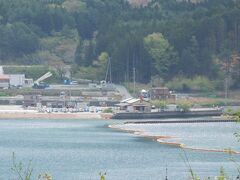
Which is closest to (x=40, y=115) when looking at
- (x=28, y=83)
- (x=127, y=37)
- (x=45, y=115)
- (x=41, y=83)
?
(x=45, y=115)

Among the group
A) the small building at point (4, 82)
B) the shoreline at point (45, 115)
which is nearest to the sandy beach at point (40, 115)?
the shoreline at point (45, 115)

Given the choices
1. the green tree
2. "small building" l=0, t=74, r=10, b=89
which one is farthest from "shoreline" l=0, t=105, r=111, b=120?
the green tree

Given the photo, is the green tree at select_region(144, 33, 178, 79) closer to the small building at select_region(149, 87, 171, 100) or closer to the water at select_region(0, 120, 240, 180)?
the small building at select_region(149, 87, 171, 100)

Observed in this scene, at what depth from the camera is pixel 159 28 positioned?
228 feet

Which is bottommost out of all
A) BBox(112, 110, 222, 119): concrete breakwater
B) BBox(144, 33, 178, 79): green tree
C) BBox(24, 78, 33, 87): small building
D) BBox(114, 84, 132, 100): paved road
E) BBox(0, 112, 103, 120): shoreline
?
BBox(0, 112, 103, 120): shoreline

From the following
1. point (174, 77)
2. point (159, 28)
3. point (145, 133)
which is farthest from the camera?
point (159, 28)

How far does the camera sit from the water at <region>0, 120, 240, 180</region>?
99.8ft

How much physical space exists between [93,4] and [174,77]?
696 inches

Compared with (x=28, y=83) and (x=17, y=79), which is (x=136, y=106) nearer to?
(x=17, y=79)

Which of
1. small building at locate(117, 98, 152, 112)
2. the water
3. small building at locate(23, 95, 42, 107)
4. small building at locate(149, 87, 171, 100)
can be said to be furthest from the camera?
small building at locate(149, 87, 171, 100)

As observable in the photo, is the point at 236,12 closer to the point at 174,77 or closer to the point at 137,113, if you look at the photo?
the point at 174,77

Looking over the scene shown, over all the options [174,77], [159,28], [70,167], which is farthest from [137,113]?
[70,167]

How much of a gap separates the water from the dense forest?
14685 mm

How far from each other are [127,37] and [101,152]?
31.4 meters
